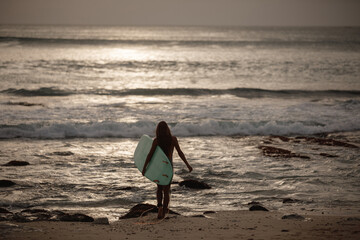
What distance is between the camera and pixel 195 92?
23641 millimetres

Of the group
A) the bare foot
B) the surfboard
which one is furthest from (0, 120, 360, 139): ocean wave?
the bare foot

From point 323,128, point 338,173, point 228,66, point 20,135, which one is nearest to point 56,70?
point 228,66

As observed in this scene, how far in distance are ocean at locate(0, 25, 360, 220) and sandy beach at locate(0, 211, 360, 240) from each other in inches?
27.9

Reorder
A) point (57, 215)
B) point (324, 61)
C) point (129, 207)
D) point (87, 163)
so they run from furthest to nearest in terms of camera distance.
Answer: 1. point (324, 61)
2. point (87, 163)
3. point (129, 207)
4. point (57, 215)

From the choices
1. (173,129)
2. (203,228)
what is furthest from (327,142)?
(203,228)

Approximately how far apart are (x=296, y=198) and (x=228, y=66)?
28101 mm

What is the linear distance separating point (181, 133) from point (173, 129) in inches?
17.2

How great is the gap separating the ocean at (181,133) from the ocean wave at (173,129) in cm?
4

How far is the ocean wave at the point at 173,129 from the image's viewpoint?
1345 cm

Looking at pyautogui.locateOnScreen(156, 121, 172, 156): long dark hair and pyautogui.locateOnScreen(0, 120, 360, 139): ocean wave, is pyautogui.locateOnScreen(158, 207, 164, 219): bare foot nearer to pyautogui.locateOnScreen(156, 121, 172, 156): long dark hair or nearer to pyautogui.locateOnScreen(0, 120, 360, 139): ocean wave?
pyautogui.locateOnScreen(156, 121, 172, 156): long dark hair

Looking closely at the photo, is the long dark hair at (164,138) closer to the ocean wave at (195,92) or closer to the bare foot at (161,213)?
the bare foot at (161,213)

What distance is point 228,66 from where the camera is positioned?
3475 cm

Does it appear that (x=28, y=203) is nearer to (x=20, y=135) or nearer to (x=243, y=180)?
(x=243, y=180)

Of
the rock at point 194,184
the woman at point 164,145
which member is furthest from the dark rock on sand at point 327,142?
the woman at point 164,145
